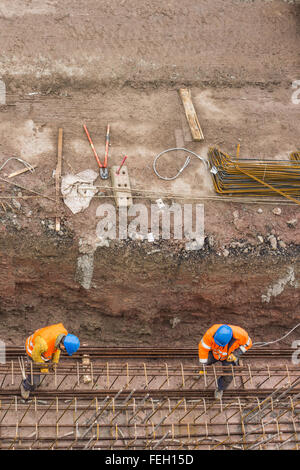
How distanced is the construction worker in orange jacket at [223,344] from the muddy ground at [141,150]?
1.52 metres

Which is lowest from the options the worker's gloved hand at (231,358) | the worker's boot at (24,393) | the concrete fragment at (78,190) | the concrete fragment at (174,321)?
the worker's boot at (24,393)

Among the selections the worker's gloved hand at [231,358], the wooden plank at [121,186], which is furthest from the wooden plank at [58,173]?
the worker's gloved hand at [231,358]

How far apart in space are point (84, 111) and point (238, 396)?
21.7 feet

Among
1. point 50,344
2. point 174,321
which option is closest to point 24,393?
point 50,344

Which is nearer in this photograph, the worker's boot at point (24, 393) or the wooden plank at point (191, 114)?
the worker's boot at point (24, 393)

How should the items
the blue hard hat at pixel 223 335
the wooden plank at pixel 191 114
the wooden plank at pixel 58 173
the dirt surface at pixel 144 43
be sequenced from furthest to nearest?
1. the dirt surface at pixel 144 43
2. the wooden plank at pixel 191 114
3. the wooden plank at pixel 58 173
4. the blue hard hat at pixel 223 335

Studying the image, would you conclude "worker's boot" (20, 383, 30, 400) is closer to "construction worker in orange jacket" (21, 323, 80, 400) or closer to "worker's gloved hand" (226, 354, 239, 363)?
"construction worker in orange jacket" (21, 323, 80, 400)

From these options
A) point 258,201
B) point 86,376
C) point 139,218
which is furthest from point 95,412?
point 258,201

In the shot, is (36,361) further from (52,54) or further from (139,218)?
(52,54)

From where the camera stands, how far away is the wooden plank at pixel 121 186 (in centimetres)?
1004

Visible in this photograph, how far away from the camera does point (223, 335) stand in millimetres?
8445

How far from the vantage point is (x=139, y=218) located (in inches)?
395

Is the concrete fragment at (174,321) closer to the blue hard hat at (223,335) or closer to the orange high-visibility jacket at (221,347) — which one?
the orange high-visibility jacket at (221,347)

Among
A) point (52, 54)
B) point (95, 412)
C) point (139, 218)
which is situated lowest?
point (95, 412)
